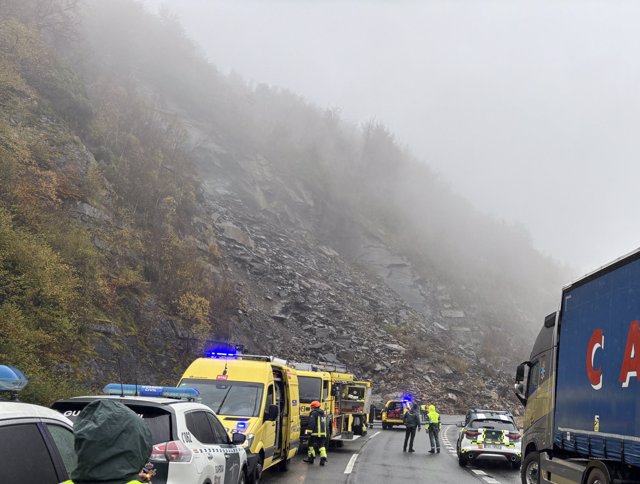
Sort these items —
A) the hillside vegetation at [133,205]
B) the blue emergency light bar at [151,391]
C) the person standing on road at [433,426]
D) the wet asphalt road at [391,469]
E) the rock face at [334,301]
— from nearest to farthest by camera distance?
the blue emergency light bar at [151,391] < the wet asphalt road at [391,469] < the hillside vegetation at [133,205] < the person standing on road at [433,426] < the rock face at [334,301]

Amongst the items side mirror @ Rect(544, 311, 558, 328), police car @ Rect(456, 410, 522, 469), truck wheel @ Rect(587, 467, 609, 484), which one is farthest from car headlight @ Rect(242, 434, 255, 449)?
police car @ Rect(456, 410, 522, 469)

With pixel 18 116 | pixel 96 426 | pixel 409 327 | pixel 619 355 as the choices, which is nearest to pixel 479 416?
pixel 619 355

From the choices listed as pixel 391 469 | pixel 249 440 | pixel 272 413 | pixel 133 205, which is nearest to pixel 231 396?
pixel 272 413

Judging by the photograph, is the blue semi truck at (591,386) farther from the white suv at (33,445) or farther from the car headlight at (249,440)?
the white suv at (33,445)

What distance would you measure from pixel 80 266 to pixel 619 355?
17523mm

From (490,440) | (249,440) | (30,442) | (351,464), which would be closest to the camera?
(30,442)

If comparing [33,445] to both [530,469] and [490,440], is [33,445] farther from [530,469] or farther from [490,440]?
[490,440]

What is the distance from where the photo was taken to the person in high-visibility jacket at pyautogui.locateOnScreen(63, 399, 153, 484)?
2693mm

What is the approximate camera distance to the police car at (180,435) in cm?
584

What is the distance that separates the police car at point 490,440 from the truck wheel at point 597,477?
26.4 ft

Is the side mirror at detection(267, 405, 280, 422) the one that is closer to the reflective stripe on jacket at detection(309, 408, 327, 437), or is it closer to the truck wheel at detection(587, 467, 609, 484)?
the reflective stripe on jacket at detection(309, 408, 327, 437)

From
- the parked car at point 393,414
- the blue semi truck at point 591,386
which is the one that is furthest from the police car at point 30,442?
the parked car at point 393,414

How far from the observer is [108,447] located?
2729 millimetres

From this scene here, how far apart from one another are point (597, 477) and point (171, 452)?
579cm
